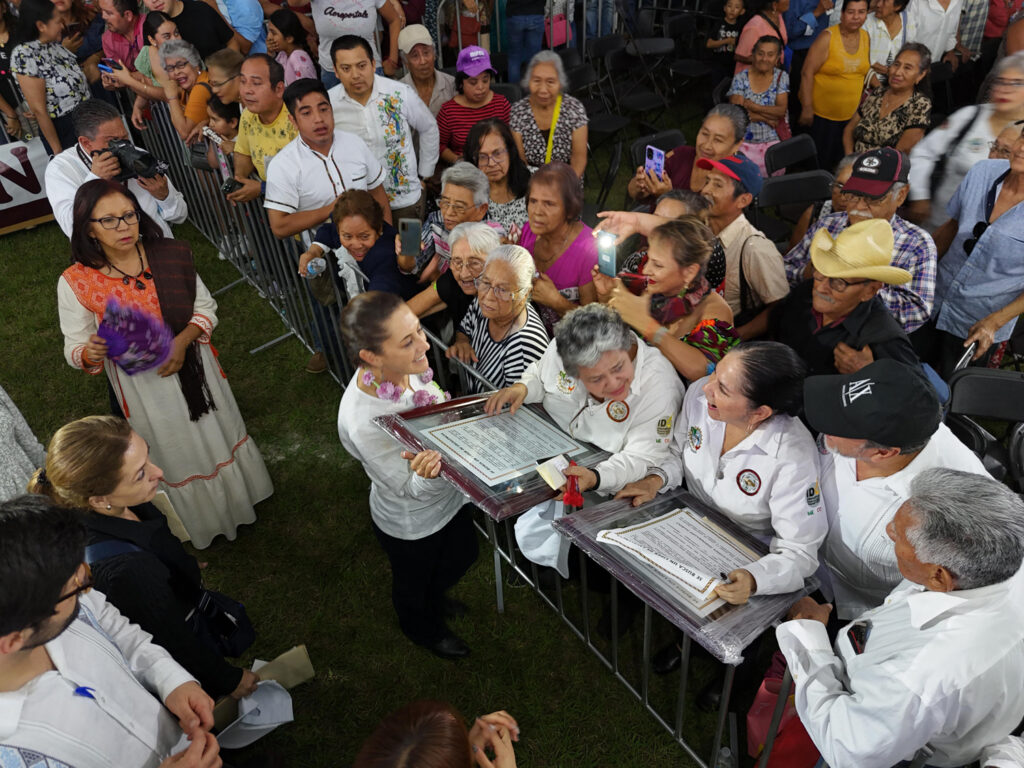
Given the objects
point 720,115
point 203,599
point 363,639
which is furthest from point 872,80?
point 203,599

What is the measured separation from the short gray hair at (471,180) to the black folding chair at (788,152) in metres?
2.67

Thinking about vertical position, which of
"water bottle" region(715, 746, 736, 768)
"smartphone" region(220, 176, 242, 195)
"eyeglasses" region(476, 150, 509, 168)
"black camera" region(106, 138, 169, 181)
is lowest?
"water bottle" region(715, 746, 736, 768)

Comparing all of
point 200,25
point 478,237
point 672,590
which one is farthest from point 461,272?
point 200,25

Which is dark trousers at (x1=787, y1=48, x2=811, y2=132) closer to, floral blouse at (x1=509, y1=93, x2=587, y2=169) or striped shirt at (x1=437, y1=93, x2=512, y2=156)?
floral blouse at (x1=509, y1=93, x2=587, y2=169)

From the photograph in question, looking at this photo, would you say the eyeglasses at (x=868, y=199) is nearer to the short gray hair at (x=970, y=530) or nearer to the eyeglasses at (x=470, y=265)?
the eyeglasses at (x=470, y=265)

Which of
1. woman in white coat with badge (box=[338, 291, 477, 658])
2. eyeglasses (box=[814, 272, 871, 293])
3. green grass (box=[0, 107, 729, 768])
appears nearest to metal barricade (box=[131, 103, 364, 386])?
green grass (box=[0, 107, 729, 768])

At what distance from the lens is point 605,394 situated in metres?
2.79

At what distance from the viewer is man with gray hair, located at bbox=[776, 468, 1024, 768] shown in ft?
5.95

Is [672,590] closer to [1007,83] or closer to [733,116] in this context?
[733,116]

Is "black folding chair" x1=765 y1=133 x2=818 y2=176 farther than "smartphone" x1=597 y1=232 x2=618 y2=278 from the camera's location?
Yes

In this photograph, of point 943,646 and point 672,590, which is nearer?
point 943,646

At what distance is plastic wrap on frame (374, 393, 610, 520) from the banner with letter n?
624 centimetres

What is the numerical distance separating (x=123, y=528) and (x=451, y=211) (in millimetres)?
2334

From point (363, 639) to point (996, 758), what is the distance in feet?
9.05
